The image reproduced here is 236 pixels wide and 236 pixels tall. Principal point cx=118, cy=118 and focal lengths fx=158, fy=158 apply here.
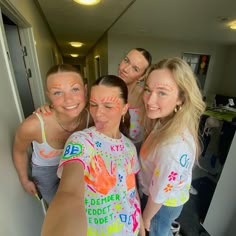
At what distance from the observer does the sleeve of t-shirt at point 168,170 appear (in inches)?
27.4

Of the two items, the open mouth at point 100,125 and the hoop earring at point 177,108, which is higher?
the hoop earring at point 177,108

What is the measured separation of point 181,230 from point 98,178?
Result: 1.40m

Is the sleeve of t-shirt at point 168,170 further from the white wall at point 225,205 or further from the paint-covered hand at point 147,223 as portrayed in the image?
the white wall at point 225,205

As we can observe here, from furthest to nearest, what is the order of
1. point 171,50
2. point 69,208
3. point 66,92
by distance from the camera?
point 171,50
point 66,92
point 69,208

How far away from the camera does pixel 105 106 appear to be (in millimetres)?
701

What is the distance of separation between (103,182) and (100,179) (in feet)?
0.06

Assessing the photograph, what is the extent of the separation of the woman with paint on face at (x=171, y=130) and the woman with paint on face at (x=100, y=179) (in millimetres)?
127

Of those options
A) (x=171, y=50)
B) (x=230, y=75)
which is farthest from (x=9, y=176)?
(x=230, y=75)

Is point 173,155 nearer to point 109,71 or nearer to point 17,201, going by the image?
point 17,201

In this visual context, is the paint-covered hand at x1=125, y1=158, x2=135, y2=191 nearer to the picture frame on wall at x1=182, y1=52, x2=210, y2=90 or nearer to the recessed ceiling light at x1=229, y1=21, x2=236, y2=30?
the recessed ceiling light at x1=229, y1=21, x2=236, y2=30

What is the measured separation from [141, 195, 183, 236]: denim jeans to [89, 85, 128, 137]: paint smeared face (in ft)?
1.93

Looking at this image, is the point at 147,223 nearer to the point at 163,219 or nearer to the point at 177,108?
the point at 163,219

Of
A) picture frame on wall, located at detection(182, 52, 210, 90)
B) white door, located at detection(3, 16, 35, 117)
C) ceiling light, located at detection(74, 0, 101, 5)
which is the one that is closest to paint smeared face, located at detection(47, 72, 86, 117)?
white door, located at detection(3, 16, 35, 117)

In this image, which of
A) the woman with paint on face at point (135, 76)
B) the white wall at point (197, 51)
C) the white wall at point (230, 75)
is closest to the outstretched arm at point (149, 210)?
the woman with paint on face at point (135, 76)
